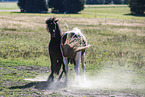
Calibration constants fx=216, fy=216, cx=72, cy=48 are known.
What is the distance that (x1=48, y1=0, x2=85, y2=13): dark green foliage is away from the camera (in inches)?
3206

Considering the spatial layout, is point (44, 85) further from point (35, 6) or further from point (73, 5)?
point (73, 5)

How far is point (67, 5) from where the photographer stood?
81.8 meters

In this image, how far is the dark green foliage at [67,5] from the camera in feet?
267

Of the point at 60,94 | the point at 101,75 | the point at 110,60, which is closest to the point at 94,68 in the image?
the point at 101,75

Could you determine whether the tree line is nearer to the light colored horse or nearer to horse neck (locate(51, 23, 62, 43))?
the light colored horse

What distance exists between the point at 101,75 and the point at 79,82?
2345mm

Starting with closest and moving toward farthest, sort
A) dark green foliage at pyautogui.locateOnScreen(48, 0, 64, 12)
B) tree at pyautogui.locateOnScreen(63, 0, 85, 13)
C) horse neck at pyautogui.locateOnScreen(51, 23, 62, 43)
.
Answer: horse neck at pyautogui.locateOnScreen(51, 23, 62, 43) < tree at pyautogui.locateOnScreen(63, 0, 85, 13) < dark green foliage at pyautogui.locateOnScreen(48, 0, 64, 12)

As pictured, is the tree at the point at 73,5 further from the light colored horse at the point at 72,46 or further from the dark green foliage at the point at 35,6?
the light colored horse at the point at 72,46

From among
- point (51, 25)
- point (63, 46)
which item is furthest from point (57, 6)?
Result: point (63, 46)

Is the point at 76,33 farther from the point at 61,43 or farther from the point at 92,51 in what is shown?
the point at 92,51

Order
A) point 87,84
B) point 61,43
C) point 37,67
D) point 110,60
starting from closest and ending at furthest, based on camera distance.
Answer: point 61,43 → point 87,84 → point 37,67 → point 110,60

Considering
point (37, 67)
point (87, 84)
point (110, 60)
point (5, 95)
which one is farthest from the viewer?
point (110, 60)

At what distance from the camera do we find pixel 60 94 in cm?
698

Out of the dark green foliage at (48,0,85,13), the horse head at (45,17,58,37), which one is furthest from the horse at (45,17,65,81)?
the dark green foliage at (48,0,85,13)
